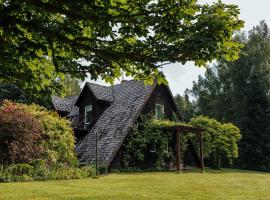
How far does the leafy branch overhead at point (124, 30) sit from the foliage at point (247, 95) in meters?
34.5

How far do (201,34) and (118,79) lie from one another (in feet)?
6.70

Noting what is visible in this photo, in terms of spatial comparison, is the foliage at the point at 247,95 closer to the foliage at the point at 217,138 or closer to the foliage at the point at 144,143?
the foliage at the point at 217,138

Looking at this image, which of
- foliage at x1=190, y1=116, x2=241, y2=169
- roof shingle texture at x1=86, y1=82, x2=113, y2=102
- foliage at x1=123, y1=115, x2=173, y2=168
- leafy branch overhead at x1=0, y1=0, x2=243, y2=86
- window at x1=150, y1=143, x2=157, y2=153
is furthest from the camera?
foliage at x1=190, y1=116, x2=241, y2=169

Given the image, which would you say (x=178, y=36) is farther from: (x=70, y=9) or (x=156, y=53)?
(x=70, y=9)

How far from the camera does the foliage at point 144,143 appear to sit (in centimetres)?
2222

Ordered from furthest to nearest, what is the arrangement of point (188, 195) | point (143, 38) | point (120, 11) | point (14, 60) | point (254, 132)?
point (254, 132)
point (188, 195)
point (14, 60)
point (143, 38)
point (120, 11)

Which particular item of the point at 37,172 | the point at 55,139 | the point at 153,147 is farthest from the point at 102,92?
the point at 37,172

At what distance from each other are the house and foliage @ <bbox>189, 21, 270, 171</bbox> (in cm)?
1327

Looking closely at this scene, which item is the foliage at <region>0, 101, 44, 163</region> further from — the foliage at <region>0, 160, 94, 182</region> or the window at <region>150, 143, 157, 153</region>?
the window at <region>150, 143, 157, 153</region>

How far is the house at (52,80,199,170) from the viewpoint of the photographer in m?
21.6

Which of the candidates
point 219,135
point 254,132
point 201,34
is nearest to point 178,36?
point 201,34

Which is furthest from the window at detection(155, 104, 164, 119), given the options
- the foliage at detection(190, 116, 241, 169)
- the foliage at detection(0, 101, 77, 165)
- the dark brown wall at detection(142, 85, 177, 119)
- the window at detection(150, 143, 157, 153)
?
the foliage at detection(0, 101, 77, 165)

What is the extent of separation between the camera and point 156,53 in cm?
511

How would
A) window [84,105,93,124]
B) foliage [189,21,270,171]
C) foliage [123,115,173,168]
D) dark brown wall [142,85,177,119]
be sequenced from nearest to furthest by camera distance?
foliage [123,115,173,168] → dark brown wall [142,85,177,119] → window [84,105,93,124] → foliage [189,21,270,171]
